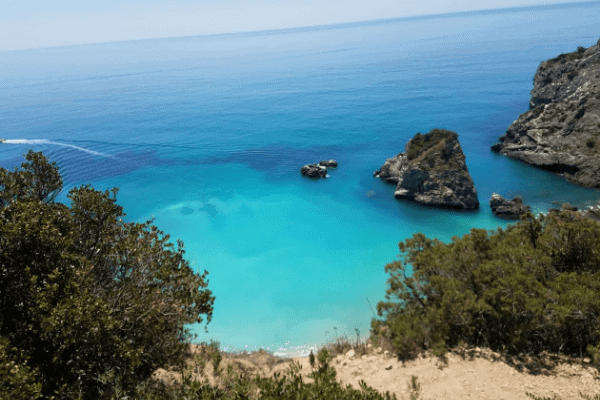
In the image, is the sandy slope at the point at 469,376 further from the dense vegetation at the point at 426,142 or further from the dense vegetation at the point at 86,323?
the dense vegetation at the point at 426,142

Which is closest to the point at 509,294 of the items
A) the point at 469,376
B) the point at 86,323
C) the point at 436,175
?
the point at 469,376

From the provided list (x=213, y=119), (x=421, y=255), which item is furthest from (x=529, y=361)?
(x=213, y=119)

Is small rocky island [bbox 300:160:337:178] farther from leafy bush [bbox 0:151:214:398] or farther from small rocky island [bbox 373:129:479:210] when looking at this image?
leafy bush [bbox 0:151:214:398]

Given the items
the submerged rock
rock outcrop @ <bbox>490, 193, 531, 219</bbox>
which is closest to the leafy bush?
rock outcrop @ <bbox>490, 193, 531, 219</bbox>

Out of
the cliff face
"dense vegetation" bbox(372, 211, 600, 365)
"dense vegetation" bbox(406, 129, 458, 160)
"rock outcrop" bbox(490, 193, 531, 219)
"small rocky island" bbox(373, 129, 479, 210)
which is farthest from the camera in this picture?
the cliff face

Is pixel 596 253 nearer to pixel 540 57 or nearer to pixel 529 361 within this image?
pixel 529 361

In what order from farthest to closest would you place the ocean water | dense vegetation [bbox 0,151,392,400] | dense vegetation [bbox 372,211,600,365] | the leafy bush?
the ocean water < dense vegetation [bbox 372,211,600,365] < the leafy bush < dense vegetation [bbox 0,151,392,400]

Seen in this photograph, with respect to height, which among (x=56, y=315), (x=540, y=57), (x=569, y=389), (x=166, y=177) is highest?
(x=540, y=57)
